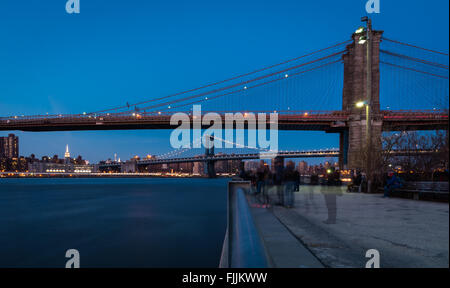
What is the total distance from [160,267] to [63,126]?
1509 inches

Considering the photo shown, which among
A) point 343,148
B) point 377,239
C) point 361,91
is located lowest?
point 377,239

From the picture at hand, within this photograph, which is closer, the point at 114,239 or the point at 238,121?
the point at 114,239

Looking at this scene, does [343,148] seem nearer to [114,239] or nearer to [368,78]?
[368,78]

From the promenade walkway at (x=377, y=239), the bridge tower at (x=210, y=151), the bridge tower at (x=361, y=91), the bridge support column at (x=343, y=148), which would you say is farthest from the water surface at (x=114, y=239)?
the bridge tower at (x=210, y=151)

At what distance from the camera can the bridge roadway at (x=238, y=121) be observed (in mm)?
28875

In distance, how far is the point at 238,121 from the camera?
117ft

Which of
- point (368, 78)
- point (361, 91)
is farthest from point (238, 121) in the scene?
point (368, 78)

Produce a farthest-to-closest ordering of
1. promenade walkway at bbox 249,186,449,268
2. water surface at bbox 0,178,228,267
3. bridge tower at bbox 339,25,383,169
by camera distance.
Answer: bridge tower at bbox 339,25,383,169, water surface at bbox 0,178,228,267, promenade walkway at bbox 249,186,449,268

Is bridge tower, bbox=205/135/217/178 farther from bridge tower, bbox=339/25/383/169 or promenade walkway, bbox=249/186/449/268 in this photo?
Answer: promenade walkway, bbox=249/186/449/268

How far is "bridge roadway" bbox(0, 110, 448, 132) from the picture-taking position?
94.7ft

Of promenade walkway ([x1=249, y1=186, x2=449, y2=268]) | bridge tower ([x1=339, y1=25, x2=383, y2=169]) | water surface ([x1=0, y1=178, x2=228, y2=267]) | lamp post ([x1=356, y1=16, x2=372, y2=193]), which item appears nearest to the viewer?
promenade walkway ([x1=249, y1=186, x2=449, y2=268])

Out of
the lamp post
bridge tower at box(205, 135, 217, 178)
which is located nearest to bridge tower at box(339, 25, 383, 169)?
the lamp post
